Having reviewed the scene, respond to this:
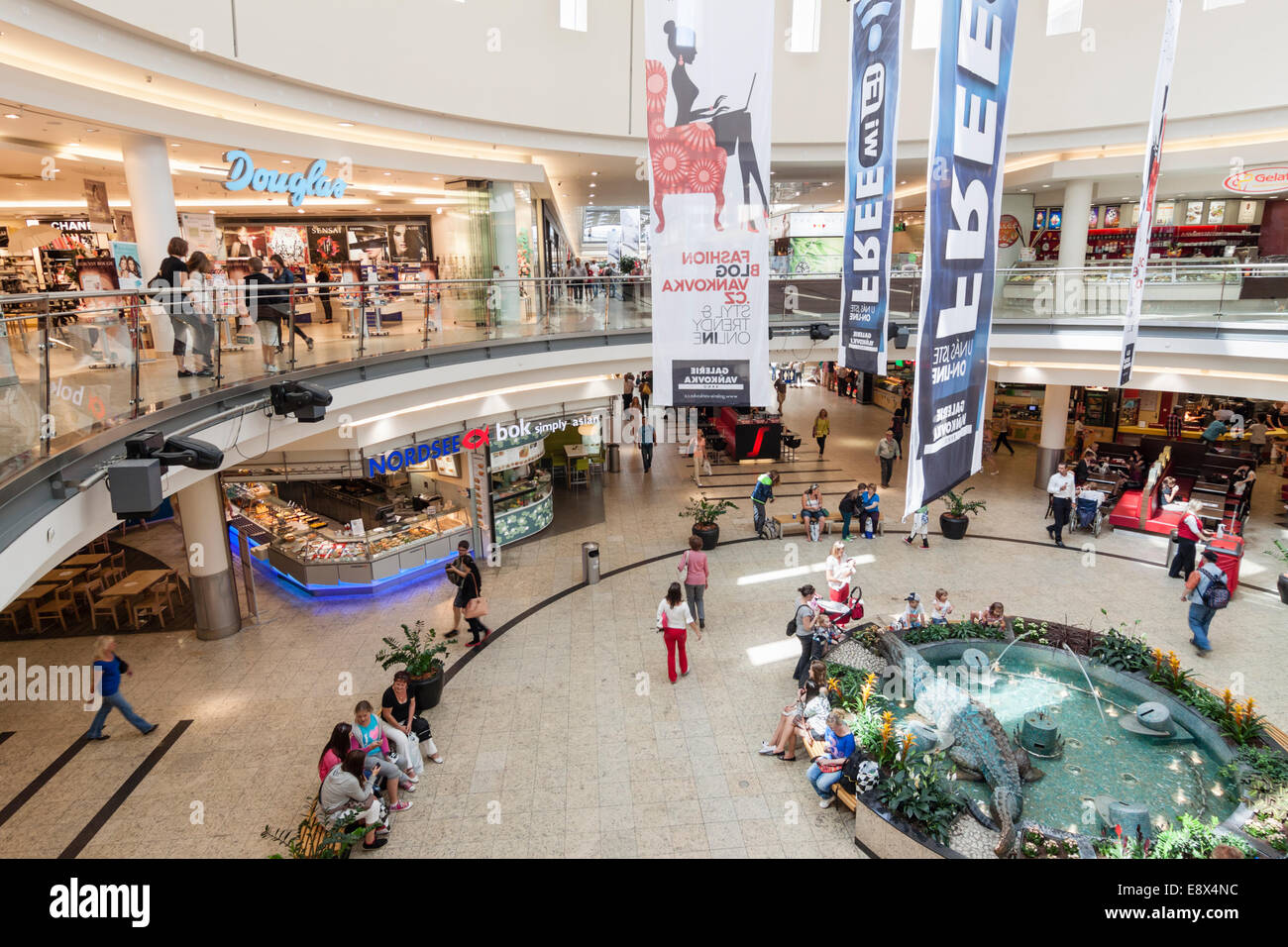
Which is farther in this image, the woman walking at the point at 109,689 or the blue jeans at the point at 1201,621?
the blue jeans at the point at 1201,621

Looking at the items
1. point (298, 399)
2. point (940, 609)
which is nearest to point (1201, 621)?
point (940, 609)

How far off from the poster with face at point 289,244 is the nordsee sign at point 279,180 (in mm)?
9006

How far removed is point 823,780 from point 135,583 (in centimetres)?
1162

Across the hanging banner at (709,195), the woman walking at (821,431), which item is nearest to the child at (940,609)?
the hanging banner at (709,195)

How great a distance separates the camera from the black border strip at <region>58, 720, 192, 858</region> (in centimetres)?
695

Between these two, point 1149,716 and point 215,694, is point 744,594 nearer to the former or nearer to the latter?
point 1149,716

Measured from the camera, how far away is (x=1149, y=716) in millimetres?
8133

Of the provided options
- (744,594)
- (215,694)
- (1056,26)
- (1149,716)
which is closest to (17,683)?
(215,694)

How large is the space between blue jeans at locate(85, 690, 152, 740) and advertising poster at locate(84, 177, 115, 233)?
328 inches

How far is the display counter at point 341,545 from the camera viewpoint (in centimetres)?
1280

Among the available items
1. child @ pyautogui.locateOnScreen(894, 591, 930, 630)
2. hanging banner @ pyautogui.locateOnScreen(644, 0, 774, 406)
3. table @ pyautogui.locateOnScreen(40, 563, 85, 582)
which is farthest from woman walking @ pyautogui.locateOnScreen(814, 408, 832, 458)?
table @ pyautogui.locateOnScreen(40, 563, 85, 582)

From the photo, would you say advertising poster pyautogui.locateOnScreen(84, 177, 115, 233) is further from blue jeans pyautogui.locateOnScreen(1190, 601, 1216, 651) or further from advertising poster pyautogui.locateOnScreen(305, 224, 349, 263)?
blue jeans pyautogui.locateOnScreen(1190, 601, 1216, 651)

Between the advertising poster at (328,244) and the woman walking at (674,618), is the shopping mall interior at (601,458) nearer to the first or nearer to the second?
the woman walking at (674,618)
